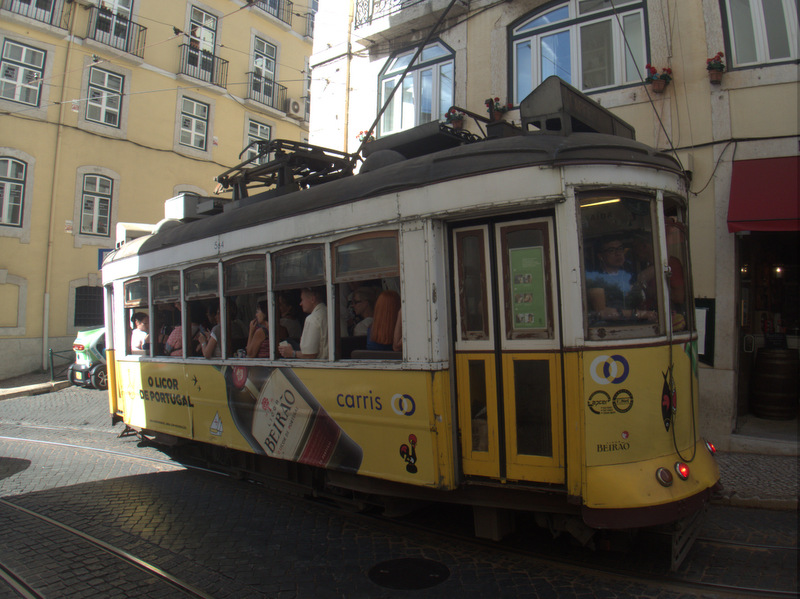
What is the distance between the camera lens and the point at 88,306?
1700cm

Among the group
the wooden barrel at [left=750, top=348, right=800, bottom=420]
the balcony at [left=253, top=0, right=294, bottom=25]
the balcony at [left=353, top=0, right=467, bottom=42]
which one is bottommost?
the wooden barrel at [left=750, top=348, right=800, bottom=420]

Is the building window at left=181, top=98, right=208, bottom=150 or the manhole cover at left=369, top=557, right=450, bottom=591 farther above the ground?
the building window at left=181, top=98, right=208, bottom=150

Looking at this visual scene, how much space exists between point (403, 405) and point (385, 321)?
2.39 ft

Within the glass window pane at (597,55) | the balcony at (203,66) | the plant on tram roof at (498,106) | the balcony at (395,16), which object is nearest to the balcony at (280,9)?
the balcony at (203,66)

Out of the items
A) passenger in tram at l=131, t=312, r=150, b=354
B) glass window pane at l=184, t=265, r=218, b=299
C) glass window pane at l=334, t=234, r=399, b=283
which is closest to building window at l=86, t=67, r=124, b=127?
passenger in tram at l=131, t=312, r=150, b=354

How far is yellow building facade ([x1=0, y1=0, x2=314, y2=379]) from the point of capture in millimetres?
15570

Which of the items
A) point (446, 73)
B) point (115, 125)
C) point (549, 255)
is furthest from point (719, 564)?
point (115, 125)

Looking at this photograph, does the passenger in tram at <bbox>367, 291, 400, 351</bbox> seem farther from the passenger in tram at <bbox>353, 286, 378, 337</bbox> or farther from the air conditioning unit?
the air conditioning unit

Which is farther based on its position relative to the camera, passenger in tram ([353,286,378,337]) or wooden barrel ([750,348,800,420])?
wooden barrel ([750,348,800,420])

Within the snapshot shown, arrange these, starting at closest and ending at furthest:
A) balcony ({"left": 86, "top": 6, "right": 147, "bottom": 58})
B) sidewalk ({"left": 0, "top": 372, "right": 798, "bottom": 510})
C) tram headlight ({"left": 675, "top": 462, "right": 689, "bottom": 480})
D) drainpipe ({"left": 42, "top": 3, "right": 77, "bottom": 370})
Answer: tram headlight ({"left": 675, "top": 462, "right": 689, "bottom": 480}) < sidewalk ({"left": 0, "top": 372, "right": 798, "bottom": 510}) < drainpipe ({"left": 42, "top": 3, "right": 77, "bottom": 370}) < balcony ({"left": 86, "top": 6, "right": 147, "bottom": 58})

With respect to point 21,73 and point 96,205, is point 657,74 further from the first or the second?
point 21,73

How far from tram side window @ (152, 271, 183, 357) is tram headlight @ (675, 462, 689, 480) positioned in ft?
17.1

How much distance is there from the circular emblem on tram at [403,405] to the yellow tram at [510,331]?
0.04ft

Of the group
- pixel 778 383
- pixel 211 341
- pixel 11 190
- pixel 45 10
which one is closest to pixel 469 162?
pixel 211 341
